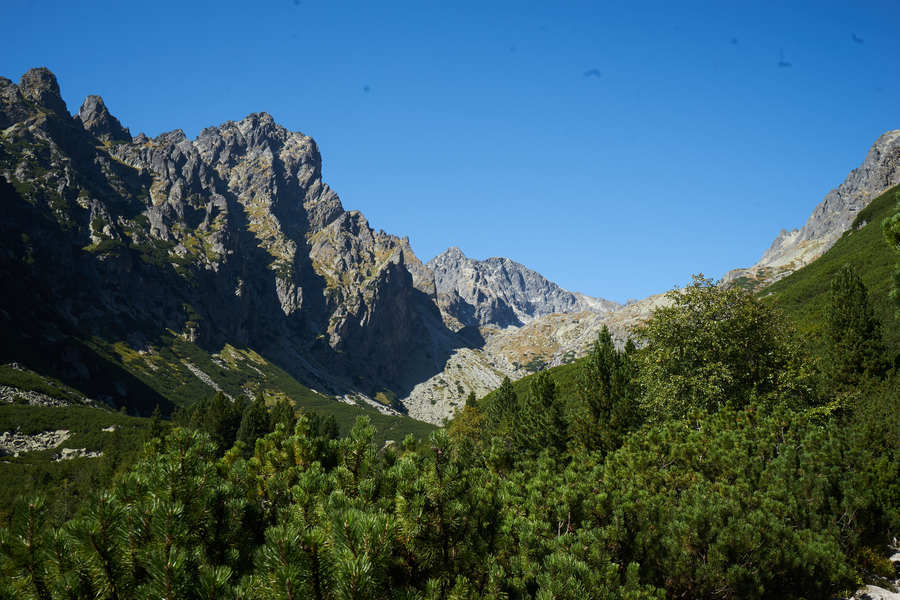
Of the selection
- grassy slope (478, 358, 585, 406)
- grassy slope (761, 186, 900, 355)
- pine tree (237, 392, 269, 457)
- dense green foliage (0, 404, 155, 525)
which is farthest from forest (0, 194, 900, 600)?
dense green foliage (0, 404, 155, 525)

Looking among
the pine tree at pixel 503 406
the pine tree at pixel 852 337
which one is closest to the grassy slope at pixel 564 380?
the pine tree at pixel 503 406

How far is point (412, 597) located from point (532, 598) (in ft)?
10.1

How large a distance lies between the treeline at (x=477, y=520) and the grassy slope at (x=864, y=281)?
29.9 metres

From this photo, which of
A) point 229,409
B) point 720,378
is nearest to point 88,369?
point 229,409

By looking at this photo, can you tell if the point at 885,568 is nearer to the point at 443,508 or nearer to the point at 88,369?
the point at 443,508

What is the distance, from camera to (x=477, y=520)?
779 centimetres

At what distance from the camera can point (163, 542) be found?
4906 mm

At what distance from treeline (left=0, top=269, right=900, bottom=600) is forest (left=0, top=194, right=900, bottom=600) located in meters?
0.03

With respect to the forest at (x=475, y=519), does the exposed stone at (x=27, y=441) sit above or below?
above

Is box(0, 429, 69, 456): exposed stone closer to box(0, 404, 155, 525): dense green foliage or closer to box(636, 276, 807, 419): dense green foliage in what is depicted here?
box(0, 404, 155, 525): dense green foliage

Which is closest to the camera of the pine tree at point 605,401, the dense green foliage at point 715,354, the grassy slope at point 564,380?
the dense green foliage at point 715,354

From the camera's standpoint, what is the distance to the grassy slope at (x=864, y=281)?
170ft

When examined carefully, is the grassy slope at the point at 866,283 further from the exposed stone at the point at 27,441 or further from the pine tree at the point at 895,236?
the exposed stone at the point at 27,441

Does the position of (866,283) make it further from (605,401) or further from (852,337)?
(605,401)
